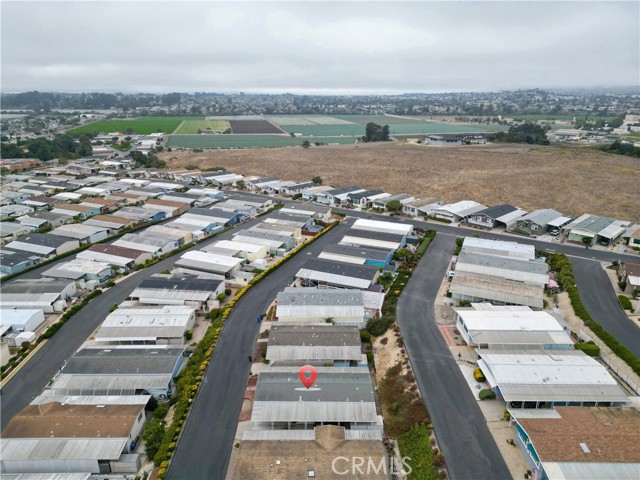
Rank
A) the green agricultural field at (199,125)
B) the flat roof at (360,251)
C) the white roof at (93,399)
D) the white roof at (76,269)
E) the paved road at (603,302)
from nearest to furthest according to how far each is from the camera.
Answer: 1. the white roof at (93,399)
2. the paved road at (603,302)
3. the white roof at (76,269)
4. the flat roof at (360,251)
5. the green agricultural field at (199,125)

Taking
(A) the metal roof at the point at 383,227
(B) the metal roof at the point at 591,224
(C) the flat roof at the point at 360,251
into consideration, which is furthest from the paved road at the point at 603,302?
(C) the flat roof at the point at 360,251

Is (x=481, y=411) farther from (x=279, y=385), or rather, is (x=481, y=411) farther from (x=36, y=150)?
(x=36, y=150)

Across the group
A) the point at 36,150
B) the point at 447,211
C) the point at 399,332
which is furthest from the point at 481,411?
the point at 36,150

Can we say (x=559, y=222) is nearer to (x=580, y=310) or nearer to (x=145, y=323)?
(x=580, y=310)

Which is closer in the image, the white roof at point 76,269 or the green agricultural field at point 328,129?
the white roof at point 76,269

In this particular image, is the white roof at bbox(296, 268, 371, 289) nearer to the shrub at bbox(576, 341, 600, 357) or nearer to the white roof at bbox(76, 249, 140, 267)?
the shrub at bbox(576, 341, 600, 357)

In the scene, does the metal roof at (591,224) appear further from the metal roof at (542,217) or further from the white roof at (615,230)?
the metal roof at (542,217)
